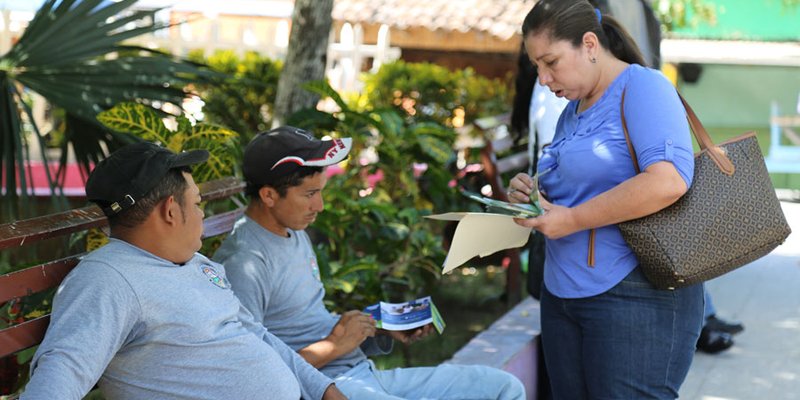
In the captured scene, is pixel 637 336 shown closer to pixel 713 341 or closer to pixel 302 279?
pixel 302 279

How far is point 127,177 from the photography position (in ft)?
A: 8.63

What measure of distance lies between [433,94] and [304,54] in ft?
8.69

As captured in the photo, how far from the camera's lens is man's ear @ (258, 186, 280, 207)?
338cm

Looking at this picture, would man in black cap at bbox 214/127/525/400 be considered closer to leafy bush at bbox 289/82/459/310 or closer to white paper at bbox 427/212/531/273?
white paper at bbox 427/212/531/273

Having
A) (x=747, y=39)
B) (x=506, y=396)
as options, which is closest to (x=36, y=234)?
(x=506, y=396)

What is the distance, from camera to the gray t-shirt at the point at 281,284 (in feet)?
10.6

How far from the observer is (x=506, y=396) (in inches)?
134

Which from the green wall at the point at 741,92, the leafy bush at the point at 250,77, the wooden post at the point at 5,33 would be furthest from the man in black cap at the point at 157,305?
the green wall at the point at 741,92

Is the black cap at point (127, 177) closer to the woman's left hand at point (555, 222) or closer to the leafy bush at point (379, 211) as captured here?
the woman's left hand at point (555, 222)

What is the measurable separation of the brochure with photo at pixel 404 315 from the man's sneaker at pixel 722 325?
8.90 ft

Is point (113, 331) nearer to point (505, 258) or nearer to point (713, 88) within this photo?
point (505, 258)

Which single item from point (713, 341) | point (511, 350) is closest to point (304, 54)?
point (511, 350)

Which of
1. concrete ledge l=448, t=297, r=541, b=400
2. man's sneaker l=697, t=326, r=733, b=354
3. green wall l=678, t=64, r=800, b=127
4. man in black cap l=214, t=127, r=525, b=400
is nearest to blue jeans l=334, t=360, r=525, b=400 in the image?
man in black cap l=214, t=127, r=525, b=400

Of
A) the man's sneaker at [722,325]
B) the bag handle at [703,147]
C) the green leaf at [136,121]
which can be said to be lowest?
the man's sneaker at [722,325]
